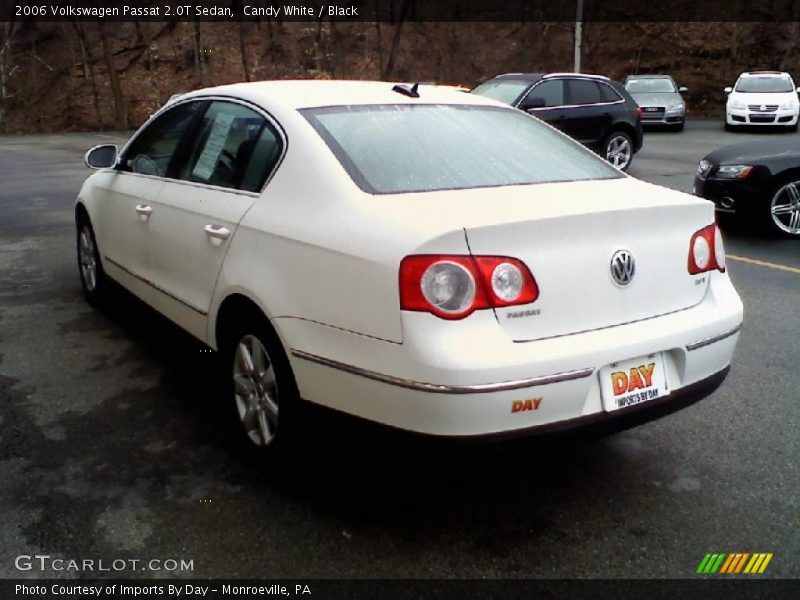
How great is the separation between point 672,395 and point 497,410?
78 cm

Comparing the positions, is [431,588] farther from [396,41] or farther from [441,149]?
[396,41]

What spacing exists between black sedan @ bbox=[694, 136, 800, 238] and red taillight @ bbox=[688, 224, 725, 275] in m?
5.80

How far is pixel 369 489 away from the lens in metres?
3.33

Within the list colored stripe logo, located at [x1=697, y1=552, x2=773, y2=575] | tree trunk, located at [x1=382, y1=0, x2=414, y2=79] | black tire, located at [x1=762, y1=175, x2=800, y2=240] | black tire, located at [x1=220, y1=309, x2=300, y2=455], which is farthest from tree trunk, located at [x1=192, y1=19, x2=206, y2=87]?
colored stripe logo, located at [x1=697, y1=552, x2=773, y2=575]

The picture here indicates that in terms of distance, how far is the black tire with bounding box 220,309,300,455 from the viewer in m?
3.20

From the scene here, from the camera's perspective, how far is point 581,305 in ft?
9.45

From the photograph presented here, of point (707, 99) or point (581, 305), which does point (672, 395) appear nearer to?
point (581, 305)

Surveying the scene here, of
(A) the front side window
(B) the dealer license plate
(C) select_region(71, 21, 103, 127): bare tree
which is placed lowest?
(C) select_region(71, 21, 103, 127): bare tree

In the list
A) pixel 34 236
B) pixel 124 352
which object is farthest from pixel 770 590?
pixel 34 236

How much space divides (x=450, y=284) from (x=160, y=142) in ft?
8.88

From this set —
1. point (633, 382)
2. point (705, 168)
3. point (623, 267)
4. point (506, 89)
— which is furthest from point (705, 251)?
point (506, 89)

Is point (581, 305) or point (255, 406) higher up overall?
point (581, 305)

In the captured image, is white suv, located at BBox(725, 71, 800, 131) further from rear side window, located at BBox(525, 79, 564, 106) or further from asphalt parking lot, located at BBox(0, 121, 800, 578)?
asphalt parking lot, located at BBox(0, 121, 800, 578)

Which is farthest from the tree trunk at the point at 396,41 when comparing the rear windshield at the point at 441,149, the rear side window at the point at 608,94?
the rear windshield at the point at 441,149
